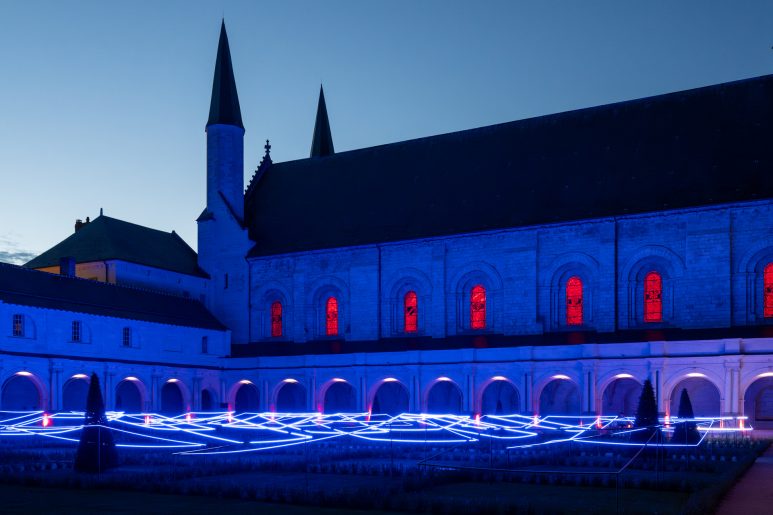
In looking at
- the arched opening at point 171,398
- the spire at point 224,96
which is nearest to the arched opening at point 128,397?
the arched opening at point 171,398

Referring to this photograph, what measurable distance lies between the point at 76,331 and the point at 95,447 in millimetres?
26348

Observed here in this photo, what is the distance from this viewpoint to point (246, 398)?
67188 millimetres

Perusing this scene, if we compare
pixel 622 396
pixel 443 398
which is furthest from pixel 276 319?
pixel 622 396

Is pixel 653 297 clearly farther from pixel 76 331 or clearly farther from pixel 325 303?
pixel 76 331

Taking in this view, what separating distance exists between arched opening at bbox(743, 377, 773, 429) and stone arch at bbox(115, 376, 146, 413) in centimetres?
3379

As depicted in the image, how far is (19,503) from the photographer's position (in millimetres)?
23172

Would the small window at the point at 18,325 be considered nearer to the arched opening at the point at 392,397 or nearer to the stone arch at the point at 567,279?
the arched opening at the point at 392,397

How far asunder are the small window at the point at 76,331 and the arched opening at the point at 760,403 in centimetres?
3514

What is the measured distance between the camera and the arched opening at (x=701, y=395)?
172 ft

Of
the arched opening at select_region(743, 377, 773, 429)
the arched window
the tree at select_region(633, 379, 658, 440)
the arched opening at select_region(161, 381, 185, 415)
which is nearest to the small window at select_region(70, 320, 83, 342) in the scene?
the arched opening at select_region(161, 381, 185, 415)

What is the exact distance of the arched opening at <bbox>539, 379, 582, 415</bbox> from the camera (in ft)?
183

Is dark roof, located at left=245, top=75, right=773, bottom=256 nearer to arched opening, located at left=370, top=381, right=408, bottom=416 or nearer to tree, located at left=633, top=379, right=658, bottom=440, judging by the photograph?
arched opening, located at left=370, top=381, right=408, bottom=416

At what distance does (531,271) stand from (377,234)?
10.8 m

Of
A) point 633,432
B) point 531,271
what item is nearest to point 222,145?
point 531,271
